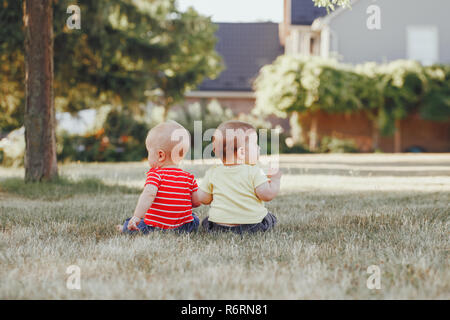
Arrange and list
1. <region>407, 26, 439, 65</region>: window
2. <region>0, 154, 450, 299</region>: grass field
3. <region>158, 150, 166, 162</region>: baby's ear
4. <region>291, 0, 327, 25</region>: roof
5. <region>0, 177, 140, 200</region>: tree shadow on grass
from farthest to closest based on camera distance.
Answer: <region>291, 0, 327, 25</region>: roof, <region>407, 26, 439, 65</region>: window, <region>0, 177, 140, 200</region>: tree shadow on grass, <region>158, 150, 166, 162</region>: baby's ear, <region>0, 154, 450, 299</region>: grass field

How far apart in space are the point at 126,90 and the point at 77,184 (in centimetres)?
494

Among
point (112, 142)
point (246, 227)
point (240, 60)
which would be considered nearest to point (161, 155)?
point (246, 227)

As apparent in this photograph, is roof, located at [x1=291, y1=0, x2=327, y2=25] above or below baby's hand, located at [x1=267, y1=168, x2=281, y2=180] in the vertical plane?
above

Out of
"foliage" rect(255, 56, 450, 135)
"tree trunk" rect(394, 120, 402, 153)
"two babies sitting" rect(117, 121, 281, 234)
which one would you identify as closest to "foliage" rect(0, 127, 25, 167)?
Result: "foliage" rect(255, 56, 450, 135)

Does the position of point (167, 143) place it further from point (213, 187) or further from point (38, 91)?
point (38, 91)

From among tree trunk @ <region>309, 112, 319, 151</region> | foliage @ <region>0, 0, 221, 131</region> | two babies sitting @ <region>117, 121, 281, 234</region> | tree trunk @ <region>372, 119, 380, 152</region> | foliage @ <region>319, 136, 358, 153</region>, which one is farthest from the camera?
tree trunk @ <region>372, 119, 380, 152</region>

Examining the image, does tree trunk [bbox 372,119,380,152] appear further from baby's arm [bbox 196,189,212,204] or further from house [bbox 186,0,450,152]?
baby's arm [bbox 196,189,212,204]

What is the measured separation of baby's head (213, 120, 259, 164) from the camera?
3652 mm

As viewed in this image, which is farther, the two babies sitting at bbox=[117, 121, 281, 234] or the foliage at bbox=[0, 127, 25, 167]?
the foliage at bbox=[0, 127, 25, 167]

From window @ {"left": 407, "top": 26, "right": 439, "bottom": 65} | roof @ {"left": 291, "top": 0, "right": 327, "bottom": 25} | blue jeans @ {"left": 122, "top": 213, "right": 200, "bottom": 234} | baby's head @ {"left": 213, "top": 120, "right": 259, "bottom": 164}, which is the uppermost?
roof @ {"left": 291, "top": 0, "right": 327, "bottom": 25}

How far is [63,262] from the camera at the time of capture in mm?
3016

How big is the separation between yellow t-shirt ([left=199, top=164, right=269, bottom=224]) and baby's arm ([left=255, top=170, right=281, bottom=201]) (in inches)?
1.4

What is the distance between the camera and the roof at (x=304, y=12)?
72.3 feet

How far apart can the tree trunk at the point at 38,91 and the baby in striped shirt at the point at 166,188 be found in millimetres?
3525
